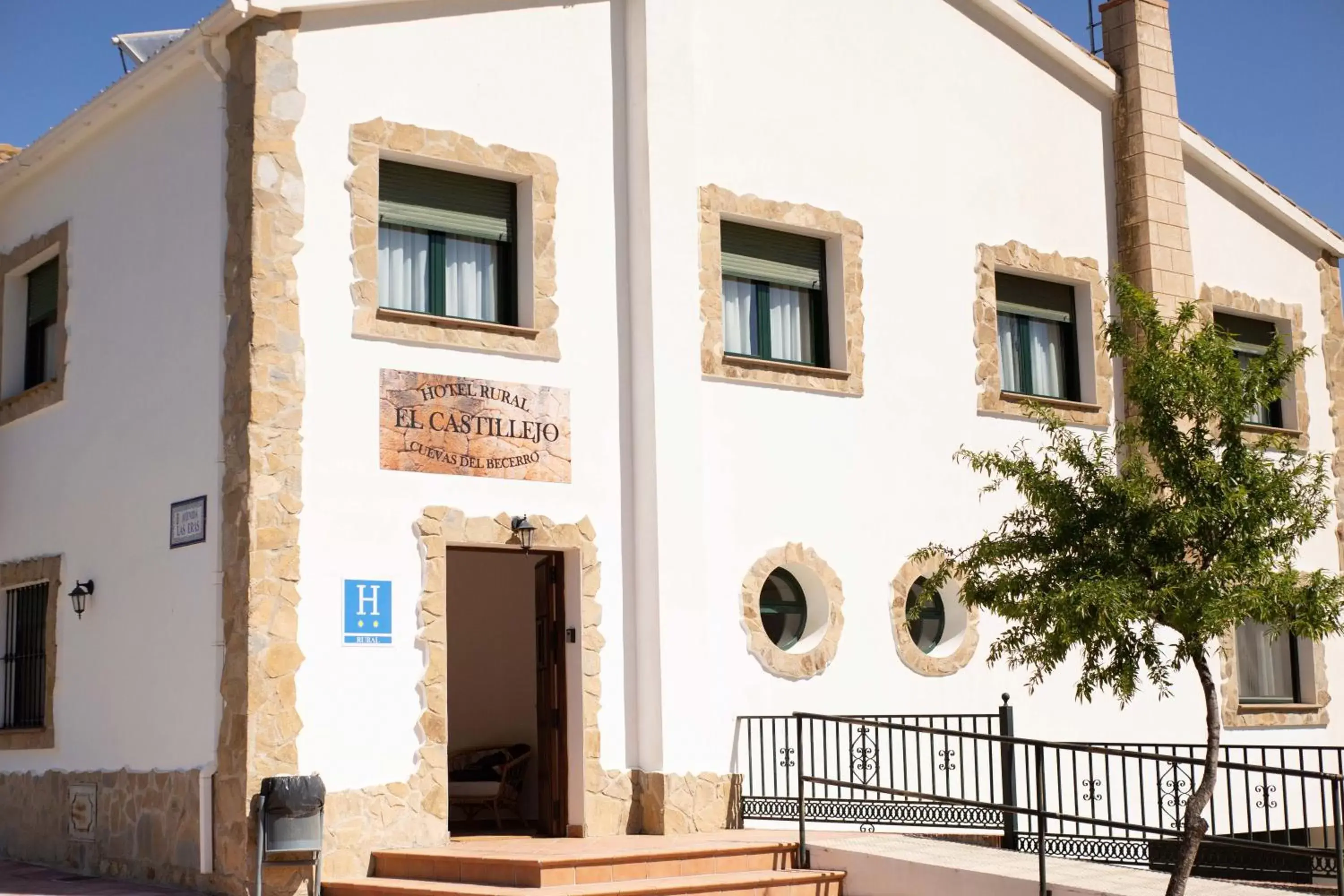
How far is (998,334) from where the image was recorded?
14.8 m

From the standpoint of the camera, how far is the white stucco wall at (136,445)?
11.1 metres

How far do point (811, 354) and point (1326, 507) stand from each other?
5033mm

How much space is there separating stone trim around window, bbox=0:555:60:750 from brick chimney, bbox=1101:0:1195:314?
10161 mm

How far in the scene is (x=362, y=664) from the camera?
1078cm

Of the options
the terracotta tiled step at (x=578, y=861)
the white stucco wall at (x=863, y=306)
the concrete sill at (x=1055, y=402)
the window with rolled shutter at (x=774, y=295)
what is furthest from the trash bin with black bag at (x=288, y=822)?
the concrete sill at (x=1055, y=402)

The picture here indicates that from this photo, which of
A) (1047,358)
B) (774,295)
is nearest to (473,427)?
(774,295)

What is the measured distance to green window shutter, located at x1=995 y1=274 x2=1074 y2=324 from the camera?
588 inches

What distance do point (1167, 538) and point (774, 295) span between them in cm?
488

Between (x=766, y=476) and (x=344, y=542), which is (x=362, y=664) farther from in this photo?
(x=766, y=476)

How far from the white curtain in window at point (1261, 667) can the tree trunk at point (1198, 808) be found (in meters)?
6.60

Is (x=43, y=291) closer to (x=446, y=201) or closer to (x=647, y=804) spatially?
(x=446, y=201)

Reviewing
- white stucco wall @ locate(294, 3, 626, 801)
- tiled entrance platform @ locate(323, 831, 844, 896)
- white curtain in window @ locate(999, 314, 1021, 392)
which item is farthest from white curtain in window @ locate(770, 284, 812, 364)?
tiled entrance platform @ locate(323, 831, 844, 896)

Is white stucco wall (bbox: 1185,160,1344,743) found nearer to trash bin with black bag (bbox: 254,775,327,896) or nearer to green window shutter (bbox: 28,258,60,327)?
trash bin with black bag (bbox: 254,775,327,896)

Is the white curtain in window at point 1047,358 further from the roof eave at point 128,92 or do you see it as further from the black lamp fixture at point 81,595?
the black lamp fixture at point 81,595
